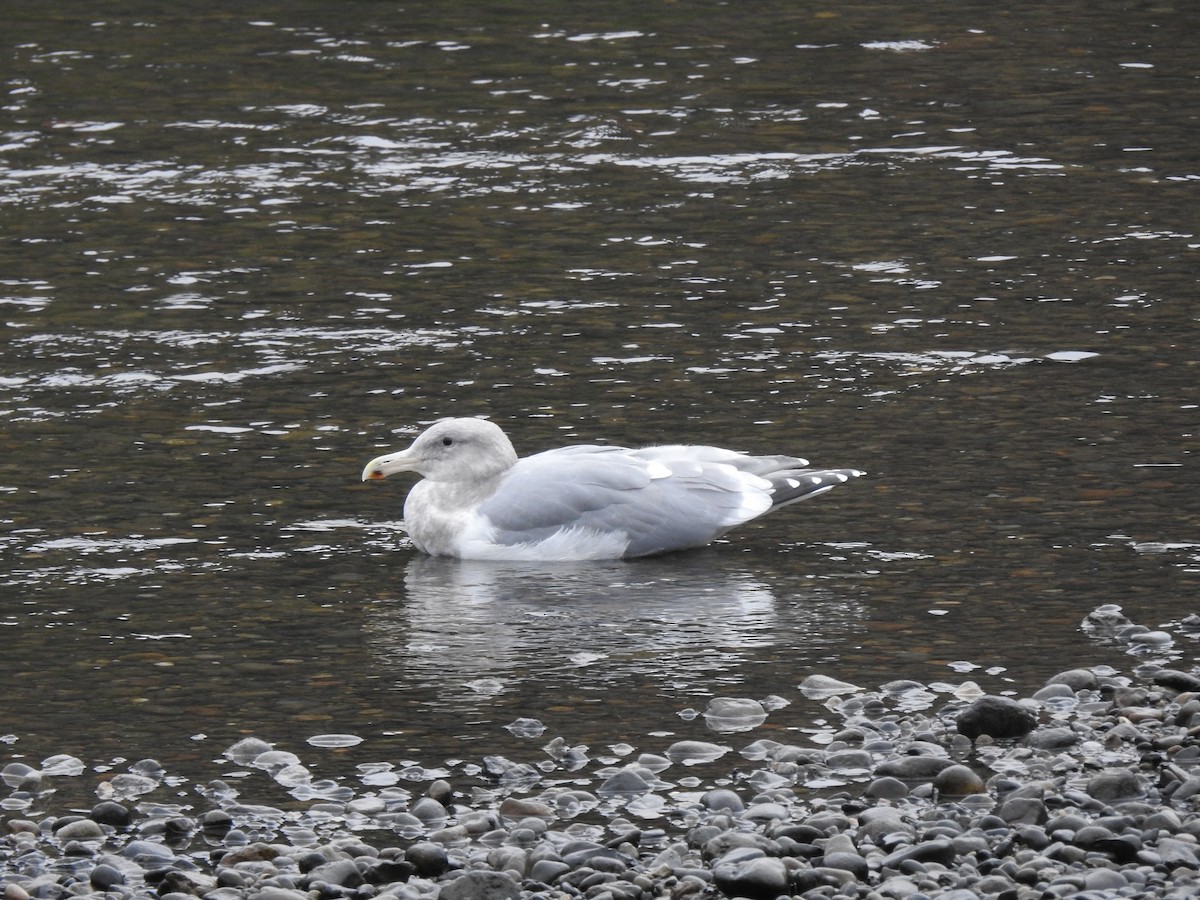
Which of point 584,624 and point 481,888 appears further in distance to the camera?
point 584,624

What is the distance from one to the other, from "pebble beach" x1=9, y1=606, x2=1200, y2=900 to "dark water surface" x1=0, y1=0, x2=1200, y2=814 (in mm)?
230

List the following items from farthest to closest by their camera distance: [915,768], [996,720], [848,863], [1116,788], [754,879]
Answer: [996,720] < [915,768] < [1116,788] < [848,863] < [754,879]

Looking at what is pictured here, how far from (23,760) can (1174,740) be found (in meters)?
4.06

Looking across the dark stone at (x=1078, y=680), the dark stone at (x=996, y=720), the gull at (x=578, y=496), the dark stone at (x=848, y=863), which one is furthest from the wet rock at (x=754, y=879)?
the gull at (x=578, y=496)

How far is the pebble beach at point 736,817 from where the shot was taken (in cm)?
649

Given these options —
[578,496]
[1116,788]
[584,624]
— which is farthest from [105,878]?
[578,496]

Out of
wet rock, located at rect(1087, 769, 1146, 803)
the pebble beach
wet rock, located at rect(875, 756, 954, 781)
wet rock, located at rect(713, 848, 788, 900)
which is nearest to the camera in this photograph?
wet rock, located at rect(713, 848, 788, 900)

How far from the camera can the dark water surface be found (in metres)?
8.56

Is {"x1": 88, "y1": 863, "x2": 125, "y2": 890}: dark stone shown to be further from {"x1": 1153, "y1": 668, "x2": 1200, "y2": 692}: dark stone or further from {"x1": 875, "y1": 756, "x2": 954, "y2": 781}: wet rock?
{"x1": 1153, "y1": 668, "x2": 1200, "y2": 692}: dark stone

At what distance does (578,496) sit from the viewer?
32.6 ft

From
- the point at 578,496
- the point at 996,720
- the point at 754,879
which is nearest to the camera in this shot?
the point at 754,879

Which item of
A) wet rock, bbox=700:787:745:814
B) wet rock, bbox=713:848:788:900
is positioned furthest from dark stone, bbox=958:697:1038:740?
wet rock, bbox=713:848:788:900

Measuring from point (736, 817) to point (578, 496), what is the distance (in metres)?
3.13

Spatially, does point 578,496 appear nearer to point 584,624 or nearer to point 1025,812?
point 584,624
